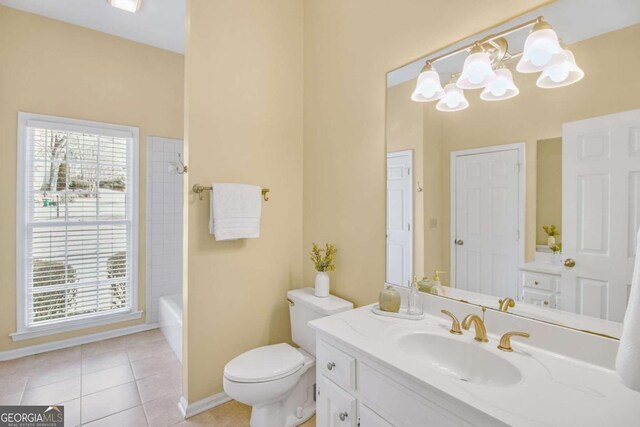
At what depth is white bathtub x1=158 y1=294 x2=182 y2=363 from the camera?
2.64 m

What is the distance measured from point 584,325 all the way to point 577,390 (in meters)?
0.29

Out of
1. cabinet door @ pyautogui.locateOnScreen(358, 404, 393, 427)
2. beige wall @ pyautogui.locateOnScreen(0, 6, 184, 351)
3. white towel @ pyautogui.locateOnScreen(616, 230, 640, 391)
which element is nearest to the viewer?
white towel @ pyautogui.locateOnScreen(616, 230, 640, 391)

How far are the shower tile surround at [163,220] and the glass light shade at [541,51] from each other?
3.12 m

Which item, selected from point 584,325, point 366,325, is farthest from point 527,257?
point 366,325

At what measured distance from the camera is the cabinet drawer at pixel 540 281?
46.2 inches

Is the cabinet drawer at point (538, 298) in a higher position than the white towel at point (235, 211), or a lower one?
lower

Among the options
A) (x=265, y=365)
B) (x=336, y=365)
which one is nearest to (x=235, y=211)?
(x=265, y=365)

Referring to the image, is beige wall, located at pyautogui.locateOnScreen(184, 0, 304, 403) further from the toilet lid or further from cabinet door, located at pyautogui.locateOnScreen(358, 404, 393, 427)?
cabinet door, located at pyautogui.locateOnScreen(358, 404, 393, 427)

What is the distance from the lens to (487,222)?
1.36 metres

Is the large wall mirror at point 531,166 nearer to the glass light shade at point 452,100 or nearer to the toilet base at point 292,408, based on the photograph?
the glass light shade at point 452,100

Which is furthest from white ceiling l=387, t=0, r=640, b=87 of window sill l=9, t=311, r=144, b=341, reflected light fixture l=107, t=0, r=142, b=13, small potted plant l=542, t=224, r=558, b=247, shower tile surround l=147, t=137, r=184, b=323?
window sill l=9, t=311, r=144, b=341

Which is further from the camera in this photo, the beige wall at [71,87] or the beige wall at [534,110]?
the beige wall at [71,87]

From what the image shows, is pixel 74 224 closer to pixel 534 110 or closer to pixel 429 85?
pixel 429 85

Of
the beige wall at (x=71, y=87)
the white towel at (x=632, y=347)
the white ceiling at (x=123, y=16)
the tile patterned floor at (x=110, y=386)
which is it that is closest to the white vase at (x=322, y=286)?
the tile patterned floor at (x=110, y=386)
